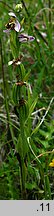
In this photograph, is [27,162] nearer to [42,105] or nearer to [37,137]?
[37,137]

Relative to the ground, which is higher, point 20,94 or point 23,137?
point 20,94

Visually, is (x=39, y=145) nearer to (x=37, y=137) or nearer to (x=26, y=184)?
(x=37, y=137)

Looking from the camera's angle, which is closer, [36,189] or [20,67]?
[20,67]

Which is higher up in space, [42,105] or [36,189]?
[42,105]

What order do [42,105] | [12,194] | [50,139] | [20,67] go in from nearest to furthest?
[20,67] → [12,194] → [50,139] → [42,105]

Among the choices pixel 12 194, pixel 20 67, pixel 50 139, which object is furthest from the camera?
pixel 50 139

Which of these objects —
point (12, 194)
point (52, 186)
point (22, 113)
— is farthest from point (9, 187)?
point (22, 113)
